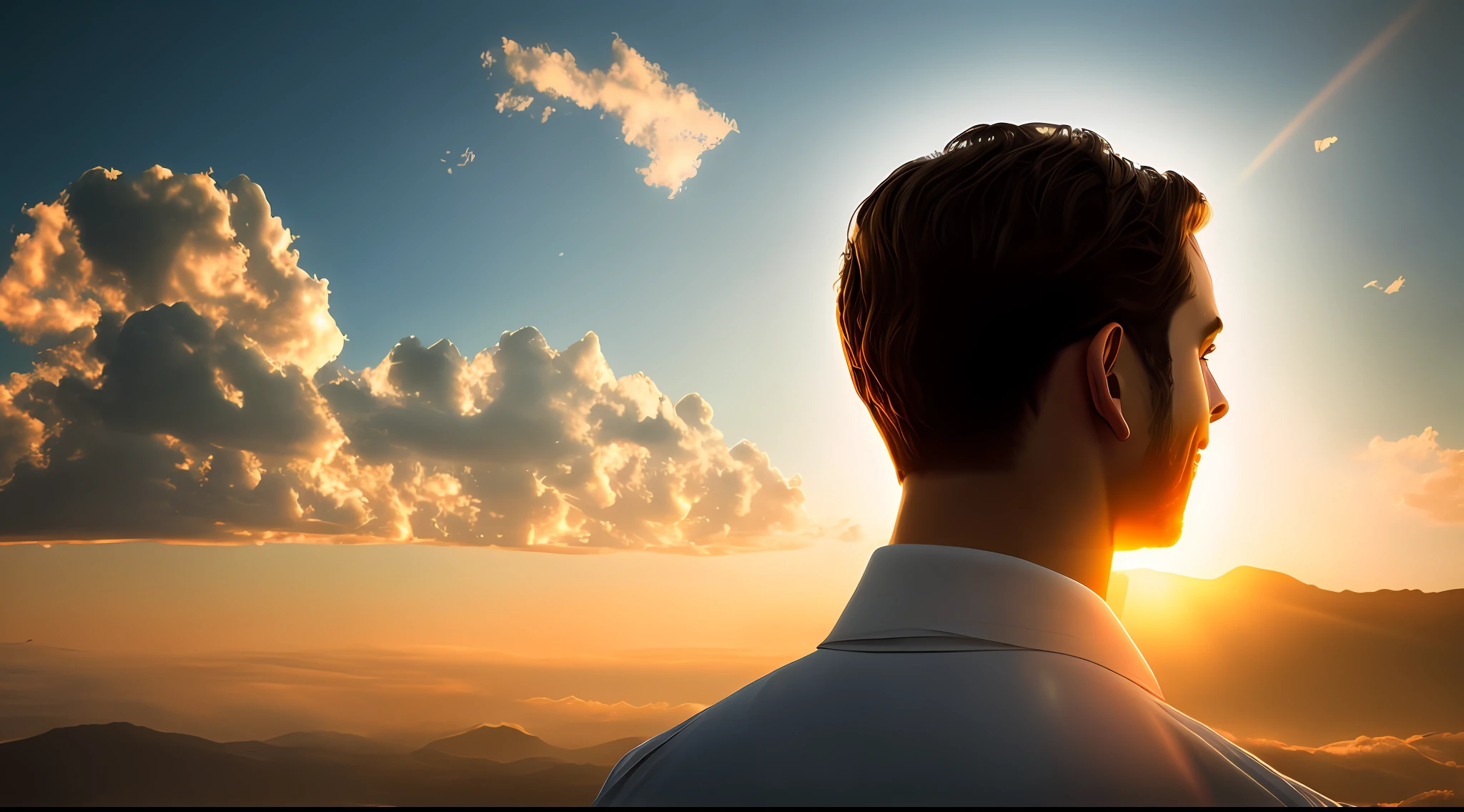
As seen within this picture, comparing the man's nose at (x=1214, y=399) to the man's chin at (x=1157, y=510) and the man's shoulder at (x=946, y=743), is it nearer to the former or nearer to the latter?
the man's chin at (x=1157, y=510)

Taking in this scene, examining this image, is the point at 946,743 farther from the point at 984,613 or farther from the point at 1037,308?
the point at 1037,308

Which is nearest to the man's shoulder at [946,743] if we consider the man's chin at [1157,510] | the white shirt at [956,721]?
the white shirt at [956,721]

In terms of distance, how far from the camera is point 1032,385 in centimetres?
146

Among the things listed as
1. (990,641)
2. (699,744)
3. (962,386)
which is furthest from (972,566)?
(699,744)

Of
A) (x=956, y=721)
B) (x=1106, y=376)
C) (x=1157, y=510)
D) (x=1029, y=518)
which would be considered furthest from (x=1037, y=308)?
(x=956, y=721)

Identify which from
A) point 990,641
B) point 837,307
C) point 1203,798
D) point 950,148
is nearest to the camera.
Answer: point 1203,798

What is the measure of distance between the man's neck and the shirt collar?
0.07m

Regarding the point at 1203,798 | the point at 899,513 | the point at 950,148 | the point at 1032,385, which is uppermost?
the point at 950,148

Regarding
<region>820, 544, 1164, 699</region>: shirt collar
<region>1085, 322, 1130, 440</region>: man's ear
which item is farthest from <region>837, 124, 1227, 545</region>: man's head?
<region>820, 544, 1164, 699</region>: shirt collar

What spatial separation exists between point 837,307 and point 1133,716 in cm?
111

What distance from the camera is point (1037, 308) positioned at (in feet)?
4.83

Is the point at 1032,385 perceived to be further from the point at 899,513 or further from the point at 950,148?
the point at 950,148

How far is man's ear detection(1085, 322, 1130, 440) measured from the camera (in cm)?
142

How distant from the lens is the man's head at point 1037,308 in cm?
147
